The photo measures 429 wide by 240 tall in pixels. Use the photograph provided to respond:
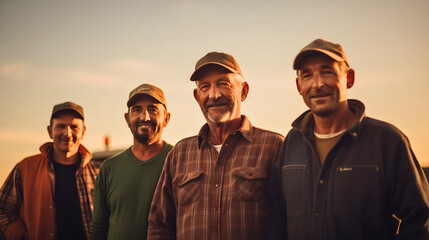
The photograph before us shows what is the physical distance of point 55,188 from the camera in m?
4.95

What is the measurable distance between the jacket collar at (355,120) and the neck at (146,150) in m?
1.87

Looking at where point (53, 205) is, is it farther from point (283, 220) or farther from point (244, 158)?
point (283, 220)

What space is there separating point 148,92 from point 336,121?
2.24 m

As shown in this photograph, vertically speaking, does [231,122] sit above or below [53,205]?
above

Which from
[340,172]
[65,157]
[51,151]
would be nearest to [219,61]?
[340,172]

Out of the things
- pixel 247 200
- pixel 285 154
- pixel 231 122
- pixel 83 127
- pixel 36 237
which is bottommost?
pixel 36 237

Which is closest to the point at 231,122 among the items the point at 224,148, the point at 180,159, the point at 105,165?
the point at 224,148

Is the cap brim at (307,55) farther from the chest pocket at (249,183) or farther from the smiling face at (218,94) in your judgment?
the chest pocket at (249,183)

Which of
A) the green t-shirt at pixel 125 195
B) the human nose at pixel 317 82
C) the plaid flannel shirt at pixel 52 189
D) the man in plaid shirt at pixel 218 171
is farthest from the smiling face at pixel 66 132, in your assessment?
the human nose at pixel 317 82

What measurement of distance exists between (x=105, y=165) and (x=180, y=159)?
1.29m

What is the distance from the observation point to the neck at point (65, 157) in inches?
203

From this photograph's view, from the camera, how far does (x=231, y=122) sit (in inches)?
138

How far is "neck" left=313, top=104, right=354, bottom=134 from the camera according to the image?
9.21ft

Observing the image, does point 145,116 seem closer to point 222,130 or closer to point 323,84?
point 222,130
